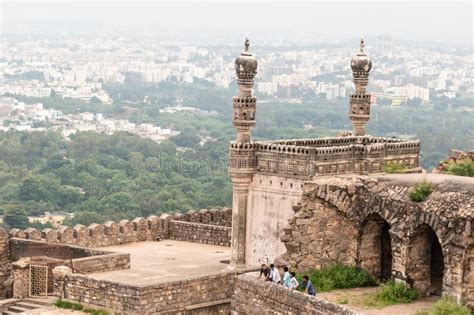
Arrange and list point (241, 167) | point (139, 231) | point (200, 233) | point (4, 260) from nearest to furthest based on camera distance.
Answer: point (241, 167)
point (4, 260)
point (139, 231)
point (200, 233)

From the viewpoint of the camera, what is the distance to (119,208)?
8194cm

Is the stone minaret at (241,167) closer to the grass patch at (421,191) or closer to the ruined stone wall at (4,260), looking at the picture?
the ruined stone wall at (4,260)

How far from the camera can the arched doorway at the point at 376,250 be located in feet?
70.2

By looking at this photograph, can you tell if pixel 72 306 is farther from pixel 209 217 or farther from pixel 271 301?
pixel 209 217

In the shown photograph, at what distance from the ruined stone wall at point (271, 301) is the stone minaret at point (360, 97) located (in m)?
7.23

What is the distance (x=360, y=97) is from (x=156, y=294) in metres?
7.86

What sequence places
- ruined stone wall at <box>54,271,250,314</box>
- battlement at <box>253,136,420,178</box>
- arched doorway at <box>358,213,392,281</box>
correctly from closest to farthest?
arched doorway at <box>358,213,392,281</box>, ruined stone wall at <box>54,271,250,314</box>, battlement at <box>253,136,420,178</box>

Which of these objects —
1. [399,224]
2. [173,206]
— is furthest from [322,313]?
[173,206]

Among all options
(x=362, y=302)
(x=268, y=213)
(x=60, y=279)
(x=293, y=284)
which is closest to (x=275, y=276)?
(x=293, y=284)

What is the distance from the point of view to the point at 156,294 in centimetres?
2186

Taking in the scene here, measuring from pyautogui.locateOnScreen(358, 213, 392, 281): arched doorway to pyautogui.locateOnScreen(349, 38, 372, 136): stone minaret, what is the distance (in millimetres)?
6293

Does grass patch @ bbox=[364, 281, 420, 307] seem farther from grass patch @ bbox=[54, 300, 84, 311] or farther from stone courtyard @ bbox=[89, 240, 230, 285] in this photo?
grass patch @ bbox=[54, 300, 84, 311]

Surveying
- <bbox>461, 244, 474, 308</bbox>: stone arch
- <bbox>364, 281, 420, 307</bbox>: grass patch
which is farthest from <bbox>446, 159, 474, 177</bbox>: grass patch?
<bbox>461, 244, 474, 308</bbox>: stone arch

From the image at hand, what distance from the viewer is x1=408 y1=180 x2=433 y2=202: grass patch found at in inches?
786
